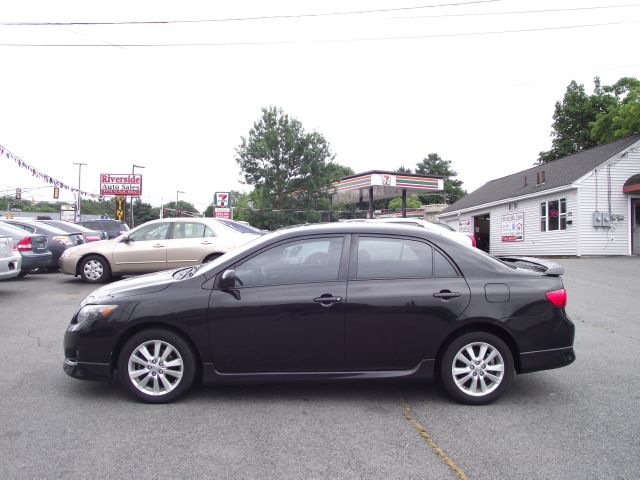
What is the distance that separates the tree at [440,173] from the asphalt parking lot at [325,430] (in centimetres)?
7168

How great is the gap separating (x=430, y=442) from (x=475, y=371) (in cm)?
93

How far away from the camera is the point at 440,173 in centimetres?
7888

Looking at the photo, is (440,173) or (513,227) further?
(440,173)

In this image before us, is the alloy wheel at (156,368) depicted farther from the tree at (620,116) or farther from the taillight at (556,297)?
the tree at (620,116)

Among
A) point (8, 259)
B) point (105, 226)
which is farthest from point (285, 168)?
point (8, 259)

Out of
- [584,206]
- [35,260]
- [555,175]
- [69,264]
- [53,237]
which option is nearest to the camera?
[69,264]

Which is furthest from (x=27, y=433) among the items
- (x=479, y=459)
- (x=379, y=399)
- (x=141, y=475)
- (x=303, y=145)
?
(x=303, y=145)

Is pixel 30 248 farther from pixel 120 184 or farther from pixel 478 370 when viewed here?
pixel 120 184

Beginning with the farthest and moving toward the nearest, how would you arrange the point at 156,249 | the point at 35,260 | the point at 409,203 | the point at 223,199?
the point at 409,203
the point at 223,199
the point at 35,260
the point at 156,249

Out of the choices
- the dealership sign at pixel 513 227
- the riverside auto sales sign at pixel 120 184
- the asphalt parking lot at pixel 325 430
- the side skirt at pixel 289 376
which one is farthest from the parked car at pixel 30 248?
the riverside auto sales sign at pixel 120 184

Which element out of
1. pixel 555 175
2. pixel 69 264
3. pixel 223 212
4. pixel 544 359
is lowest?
pixel 544 359

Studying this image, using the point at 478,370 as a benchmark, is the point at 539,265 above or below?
above

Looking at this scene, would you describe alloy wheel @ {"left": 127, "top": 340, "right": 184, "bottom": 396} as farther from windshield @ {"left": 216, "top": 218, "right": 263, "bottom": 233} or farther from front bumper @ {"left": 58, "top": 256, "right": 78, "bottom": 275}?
front bumper @ {"left": 58, "top": 256, "right": 78, "bottom": 275}

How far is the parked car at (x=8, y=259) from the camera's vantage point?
922cm
